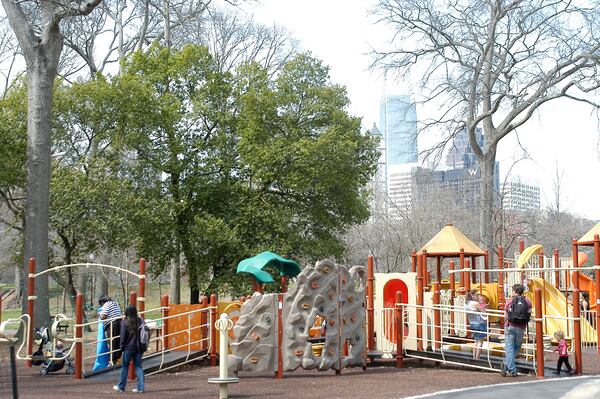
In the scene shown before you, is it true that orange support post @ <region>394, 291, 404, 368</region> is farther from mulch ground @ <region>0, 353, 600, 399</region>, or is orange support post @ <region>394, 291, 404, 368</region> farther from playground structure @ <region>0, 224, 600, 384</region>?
mulch ground @ <region>0, 353, 600, 399</region>

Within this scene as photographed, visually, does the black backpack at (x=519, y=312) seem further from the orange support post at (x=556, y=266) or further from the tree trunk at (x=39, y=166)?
Result: the tree trunk at (x=39, y=166)

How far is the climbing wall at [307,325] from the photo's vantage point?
16.2 meters

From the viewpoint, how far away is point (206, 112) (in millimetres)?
31547

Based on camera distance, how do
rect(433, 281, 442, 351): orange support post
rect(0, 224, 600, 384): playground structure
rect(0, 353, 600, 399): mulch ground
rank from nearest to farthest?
rect(0, 353, 600, 399): mulch ground
rect(0, 224, 600, 384): playground structure
rect(433, 281, 442, 351): orange support post

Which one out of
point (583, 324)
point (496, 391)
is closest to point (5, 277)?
point (583, 324)

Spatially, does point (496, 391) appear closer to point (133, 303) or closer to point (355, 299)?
point (355, 299)

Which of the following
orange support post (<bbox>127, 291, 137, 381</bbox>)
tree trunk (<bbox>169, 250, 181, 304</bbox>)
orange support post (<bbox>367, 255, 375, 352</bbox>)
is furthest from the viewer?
tree trunk (<bbox>169, 250, 181, 304</bbox>)

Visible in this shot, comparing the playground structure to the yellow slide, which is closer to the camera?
the playground structure

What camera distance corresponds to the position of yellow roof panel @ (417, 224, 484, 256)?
90.9ft

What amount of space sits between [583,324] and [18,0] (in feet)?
60.9

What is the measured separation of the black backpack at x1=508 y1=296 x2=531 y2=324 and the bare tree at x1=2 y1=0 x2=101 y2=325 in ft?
42.2

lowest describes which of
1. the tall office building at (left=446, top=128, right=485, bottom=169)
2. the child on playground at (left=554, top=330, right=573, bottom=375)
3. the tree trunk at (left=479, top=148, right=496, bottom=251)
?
the child on playground at (left=554, top=330, right=573, bottom=375)

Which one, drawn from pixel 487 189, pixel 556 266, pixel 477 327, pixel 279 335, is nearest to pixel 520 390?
pixel 279 335

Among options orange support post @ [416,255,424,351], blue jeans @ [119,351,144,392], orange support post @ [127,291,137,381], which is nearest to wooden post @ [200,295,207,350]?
orange support post @ [127,291,137,381]
